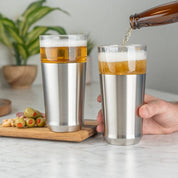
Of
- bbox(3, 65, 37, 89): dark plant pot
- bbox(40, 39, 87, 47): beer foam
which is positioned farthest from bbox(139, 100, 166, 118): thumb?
bbox(3, 65, 37, 89): dark plant pot

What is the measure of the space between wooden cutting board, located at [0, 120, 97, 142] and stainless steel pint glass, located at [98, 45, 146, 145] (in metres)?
0.07

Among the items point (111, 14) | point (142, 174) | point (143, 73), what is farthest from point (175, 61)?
point (142, 174)

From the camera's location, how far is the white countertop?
2.04 feet

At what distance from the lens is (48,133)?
824 mm

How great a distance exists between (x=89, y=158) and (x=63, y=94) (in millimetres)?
176

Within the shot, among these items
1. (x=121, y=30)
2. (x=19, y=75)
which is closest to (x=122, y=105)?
(x=19, y=75)

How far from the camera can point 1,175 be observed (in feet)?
2.04

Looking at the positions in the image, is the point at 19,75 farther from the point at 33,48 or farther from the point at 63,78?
the point at 63,78

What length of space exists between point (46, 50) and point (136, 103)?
0.24 meters

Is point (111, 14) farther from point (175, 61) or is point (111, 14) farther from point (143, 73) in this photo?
point (143, 73)

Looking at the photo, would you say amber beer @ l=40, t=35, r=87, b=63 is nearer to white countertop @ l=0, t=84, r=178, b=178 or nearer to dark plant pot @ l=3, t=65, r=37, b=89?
white countertop @ l=0, t=84, r=178, b=178

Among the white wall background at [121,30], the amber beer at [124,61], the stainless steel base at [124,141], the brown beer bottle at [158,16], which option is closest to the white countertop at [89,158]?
the stainless steel base at [124,141]

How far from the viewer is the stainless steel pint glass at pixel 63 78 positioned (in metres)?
0.79

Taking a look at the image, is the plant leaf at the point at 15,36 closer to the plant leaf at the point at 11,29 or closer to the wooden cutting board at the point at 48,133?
the plant leaf at the point at 11,29
